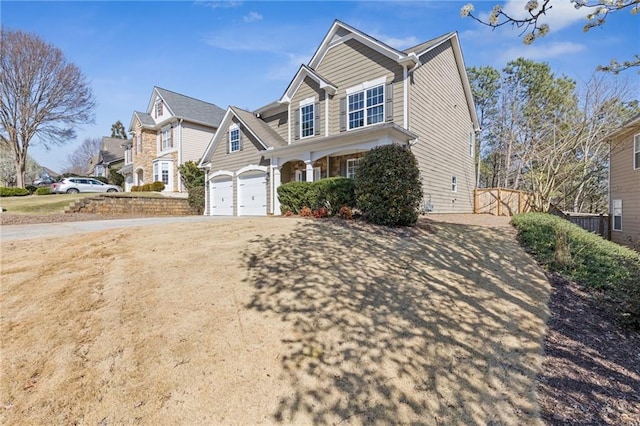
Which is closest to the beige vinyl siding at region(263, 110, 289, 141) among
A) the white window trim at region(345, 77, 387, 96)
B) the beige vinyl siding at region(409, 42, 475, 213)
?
the white window trim at region(345, 77, 387, 96)

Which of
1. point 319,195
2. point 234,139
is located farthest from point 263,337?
point 234,139

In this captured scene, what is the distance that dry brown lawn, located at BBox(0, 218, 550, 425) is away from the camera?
250 centimetres

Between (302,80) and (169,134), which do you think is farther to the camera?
(169,134)

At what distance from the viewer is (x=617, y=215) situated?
15.1m

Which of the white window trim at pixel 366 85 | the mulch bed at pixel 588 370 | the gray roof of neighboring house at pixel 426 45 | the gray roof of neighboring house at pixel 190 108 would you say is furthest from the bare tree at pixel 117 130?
the mulch bed at pixel 588 370

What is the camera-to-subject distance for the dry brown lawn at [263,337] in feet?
8.20

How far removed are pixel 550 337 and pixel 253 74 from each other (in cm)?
1268

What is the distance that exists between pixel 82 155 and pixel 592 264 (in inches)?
3090

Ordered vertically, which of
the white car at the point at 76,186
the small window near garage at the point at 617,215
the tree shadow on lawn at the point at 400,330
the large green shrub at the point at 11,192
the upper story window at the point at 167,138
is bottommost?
the tree shadow on lawn at the point at 400,330

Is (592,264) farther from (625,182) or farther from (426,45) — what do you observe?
(625,182)

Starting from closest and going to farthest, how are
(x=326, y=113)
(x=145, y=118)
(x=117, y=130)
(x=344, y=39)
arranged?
(x=344, y=39) → (x=326, y=113) → (x=145, y=118) → (x=117, y=130)

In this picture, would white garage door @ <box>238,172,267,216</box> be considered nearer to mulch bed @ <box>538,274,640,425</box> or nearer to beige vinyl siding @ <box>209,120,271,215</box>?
beige vinyl siding @ <box>209,120,271,215</box>

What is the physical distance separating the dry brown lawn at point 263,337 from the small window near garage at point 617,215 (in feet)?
44.6

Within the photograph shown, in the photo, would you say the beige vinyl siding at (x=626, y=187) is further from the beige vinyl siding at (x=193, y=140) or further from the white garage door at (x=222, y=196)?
the beige vinyl siding at (x=193, y=140)
